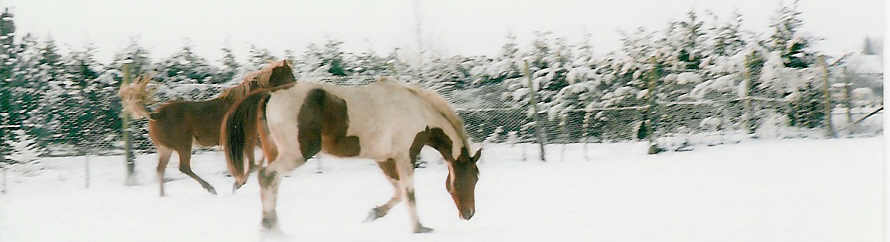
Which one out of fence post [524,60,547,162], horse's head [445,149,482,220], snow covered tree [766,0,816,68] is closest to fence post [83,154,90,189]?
horse's head [445,149,482,220]

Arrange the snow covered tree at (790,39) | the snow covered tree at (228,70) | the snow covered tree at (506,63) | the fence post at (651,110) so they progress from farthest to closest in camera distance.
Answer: the fence post at (651,110) < the snow covered tree at (790,39) < the snow covered tree at (506,63) < the snow covered tree at (228,70)

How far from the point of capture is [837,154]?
11.2ft

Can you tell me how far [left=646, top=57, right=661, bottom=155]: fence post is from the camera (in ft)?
12.2

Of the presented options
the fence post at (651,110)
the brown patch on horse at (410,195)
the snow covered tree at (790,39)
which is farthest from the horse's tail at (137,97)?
the snow covered tree at (790,39)

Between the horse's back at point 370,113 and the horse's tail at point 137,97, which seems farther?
the horse's tail at point 137,97

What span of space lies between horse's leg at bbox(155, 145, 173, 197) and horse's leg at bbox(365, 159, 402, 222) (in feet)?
2.48

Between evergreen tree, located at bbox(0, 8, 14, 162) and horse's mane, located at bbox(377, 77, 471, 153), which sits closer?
horse's mane, located at bbox(377, 77, 471, 153)

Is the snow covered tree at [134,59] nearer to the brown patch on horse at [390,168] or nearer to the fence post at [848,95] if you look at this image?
the brown patch on horse at [390,168]

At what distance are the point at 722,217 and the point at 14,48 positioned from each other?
2830mm

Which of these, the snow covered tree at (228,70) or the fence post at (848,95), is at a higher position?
the snow covered tree at (228,70)

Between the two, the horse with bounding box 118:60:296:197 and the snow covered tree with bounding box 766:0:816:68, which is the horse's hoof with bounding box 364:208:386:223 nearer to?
the horse with bounding box 118:60:296:197

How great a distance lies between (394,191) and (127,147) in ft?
3.29

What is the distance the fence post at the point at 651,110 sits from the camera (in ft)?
12.2

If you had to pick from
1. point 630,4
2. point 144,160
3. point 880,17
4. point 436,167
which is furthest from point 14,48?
point 880,17
